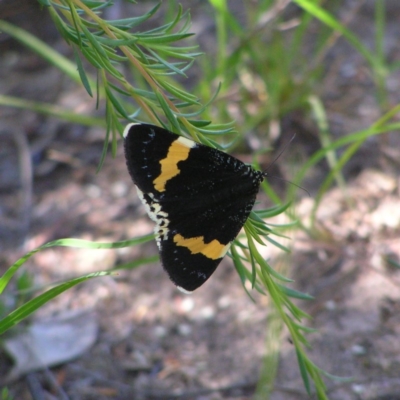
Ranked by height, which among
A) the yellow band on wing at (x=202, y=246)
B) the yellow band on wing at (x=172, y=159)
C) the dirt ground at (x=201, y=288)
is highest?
the yellow band on wing at (x=172, y=159)

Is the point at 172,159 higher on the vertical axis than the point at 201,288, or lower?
higher

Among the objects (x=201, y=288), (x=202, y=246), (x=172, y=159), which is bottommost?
(x=201, y=288)

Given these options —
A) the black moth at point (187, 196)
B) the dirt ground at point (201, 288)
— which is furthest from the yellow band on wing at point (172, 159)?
the dirt ground at point (201, 288)

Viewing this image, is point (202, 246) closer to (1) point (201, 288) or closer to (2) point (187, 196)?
(2) point (187, 196)

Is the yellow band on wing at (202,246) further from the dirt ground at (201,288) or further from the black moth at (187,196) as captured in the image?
the dirt ground at (201,288)

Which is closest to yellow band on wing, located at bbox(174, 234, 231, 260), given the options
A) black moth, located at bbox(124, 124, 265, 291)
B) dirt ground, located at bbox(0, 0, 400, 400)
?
black moth, located at bbox(124, 124, 265, 291)

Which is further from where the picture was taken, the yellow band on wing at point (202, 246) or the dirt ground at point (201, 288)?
the dirt ground at point (201, 288)

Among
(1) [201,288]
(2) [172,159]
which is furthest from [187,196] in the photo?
(1) [201,288]

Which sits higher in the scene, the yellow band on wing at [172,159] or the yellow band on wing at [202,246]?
the yellow band on wing at [172,159]

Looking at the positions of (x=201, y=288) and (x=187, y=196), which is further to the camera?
(x=201, y=288)
